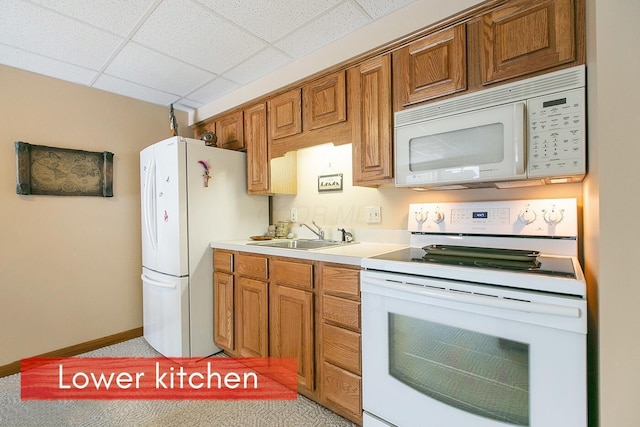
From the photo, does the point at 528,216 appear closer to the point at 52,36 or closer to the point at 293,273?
the point at 293,273

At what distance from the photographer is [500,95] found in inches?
50.6

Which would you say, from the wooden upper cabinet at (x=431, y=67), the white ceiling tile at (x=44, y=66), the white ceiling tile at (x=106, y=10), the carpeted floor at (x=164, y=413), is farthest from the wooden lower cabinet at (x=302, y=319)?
the white ceiling tile at (x=44, y=66)

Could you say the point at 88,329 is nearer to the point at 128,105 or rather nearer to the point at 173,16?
the point at 128,105

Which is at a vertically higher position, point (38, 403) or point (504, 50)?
point (504, 50)

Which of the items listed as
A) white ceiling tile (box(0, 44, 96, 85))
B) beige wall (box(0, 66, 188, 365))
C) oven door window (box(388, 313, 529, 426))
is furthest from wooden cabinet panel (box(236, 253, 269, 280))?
white ceiling tile (box(0, 44, 96, 85))

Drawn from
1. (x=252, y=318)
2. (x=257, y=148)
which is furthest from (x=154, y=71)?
(x=252, y=318)

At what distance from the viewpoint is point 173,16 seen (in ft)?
5.35

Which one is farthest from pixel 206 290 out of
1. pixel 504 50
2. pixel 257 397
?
Answer: pixel 504 50

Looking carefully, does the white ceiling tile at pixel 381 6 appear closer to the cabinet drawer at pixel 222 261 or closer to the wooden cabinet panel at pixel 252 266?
the wooden cabinet panel at pixel 252 266

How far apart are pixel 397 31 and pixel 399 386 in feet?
6.04

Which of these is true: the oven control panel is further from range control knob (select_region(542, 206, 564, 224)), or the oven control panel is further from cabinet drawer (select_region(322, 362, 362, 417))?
cabinet drawer (select_region(322, 362, 362, 417))

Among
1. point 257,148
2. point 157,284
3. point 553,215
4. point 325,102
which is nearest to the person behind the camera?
point 553,215

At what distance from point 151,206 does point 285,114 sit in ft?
4.43

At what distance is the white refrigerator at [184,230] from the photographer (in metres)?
2.15
